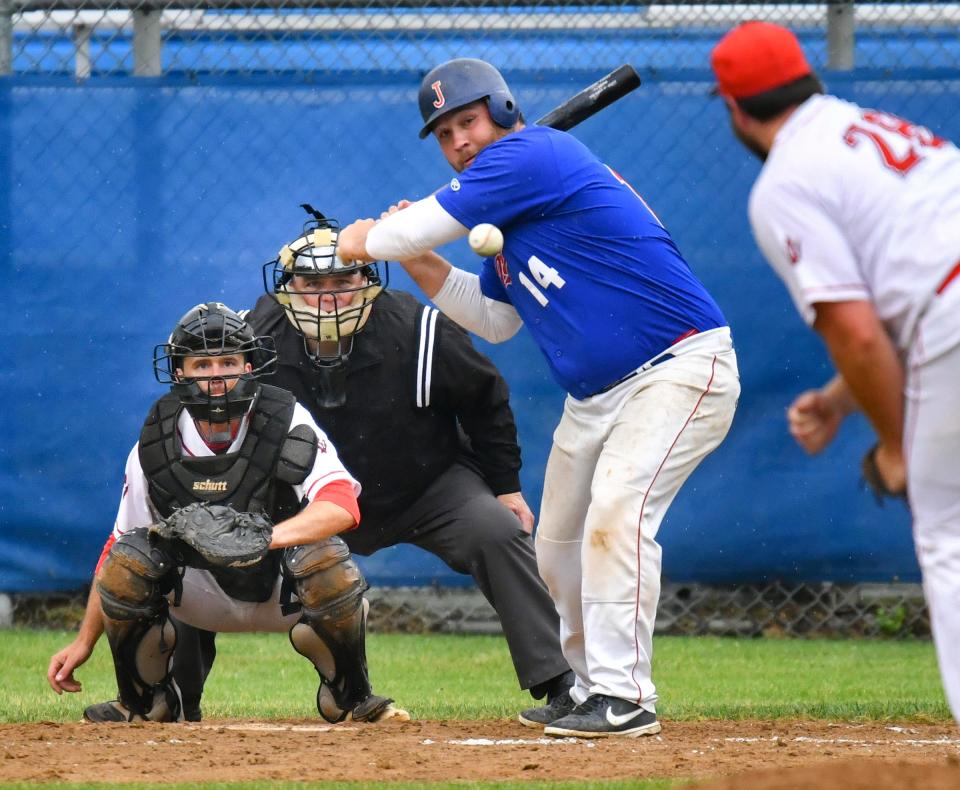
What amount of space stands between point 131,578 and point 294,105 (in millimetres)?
3274

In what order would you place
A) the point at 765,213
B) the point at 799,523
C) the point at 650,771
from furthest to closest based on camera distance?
the point at 799,523 < the point at 650,771 < the point at 765,213

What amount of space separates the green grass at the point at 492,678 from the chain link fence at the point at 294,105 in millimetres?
429

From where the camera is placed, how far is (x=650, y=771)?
389 cm

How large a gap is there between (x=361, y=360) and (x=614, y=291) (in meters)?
1.43

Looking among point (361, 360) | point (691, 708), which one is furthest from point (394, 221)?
point (691, 708)

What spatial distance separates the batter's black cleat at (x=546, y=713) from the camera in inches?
193

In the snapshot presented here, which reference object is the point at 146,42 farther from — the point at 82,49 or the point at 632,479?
the point at 632,479

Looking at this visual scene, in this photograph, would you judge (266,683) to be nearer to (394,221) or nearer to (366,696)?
(366,696)

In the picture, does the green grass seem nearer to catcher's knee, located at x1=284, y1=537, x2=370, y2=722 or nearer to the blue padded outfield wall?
the blue padded outfield wall

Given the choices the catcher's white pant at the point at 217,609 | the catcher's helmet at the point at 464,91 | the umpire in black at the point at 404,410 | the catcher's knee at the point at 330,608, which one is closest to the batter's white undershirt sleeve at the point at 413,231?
the catcher's helmet at the point at 464,91

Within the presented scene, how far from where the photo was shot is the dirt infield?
3850 millimetres

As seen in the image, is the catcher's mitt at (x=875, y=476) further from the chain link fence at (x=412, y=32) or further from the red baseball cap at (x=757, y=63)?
the chain link fence at (x=412, y=32)

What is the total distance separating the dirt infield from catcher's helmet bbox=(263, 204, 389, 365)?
145 cm

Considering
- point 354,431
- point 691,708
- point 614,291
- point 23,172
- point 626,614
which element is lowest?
point 691,708
